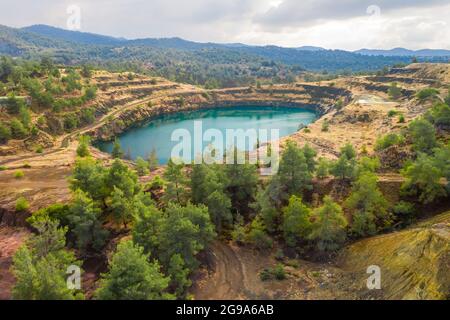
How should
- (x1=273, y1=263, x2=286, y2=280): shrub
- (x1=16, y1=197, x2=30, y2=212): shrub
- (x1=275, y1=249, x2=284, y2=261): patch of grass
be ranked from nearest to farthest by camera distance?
(x1=273, y1=263, x2=286, y2=280): shrub
(x1=275, y1=249, x2=284, y2=261): patch of grass
(x1=16, y1=197, x2=30, y2=212): shrub

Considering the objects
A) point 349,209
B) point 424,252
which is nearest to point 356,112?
point 349,209

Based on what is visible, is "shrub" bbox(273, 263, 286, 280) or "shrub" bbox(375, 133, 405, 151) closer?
"shrub" bbox(273, 263, 286, 280)

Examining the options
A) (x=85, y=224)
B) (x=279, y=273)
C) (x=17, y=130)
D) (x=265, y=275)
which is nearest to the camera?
(x=279, y=273)

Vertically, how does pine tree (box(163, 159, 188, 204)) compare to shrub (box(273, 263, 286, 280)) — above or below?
above

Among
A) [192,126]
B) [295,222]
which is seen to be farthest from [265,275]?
[192,126]

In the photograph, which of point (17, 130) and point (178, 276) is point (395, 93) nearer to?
point (17, 130)

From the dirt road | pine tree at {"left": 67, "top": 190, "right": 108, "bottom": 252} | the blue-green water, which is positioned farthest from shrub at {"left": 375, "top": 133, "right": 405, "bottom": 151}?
pine tree at {"left": 67, "top": 190, "right": 108, "bottom": 252}

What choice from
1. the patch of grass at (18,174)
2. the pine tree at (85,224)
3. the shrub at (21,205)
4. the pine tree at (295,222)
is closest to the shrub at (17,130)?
the patch of grass at (18,174)

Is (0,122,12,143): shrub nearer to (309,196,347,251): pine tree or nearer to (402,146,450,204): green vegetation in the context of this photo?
(309,196,347,251): pine tree
